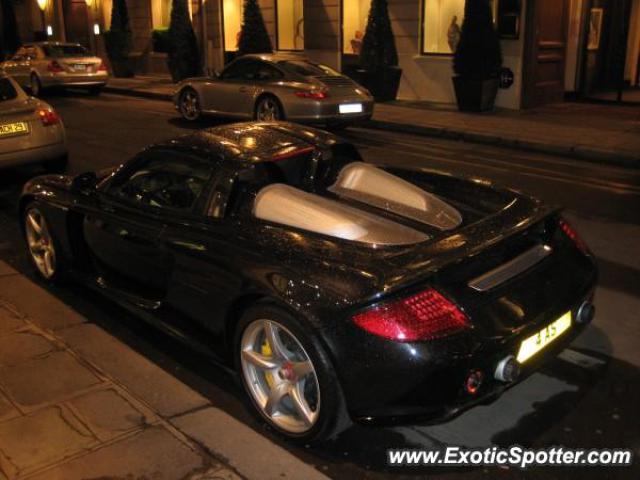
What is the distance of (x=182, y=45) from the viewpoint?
21391mm

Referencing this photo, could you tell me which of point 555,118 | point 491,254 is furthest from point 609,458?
point 555,118

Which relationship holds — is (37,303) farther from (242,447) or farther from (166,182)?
(242,447)

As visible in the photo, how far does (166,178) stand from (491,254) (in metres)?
2.09

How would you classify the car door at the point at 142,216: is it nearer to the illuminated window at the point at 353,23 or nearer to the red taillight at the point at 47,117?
the red taillight at the point at 47,117

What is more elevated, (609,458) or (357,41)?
(357,41)

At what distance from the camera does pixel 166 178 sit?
4406 millimetres

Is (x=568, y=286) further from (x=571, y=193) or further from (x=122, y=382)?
(x=571, y=193)

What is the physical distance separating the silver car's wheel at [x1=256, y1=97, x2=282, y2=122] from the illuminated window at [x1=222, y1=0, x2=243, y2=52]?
34.6 ft

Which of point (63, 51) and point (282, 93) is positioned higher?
point (63, 51)

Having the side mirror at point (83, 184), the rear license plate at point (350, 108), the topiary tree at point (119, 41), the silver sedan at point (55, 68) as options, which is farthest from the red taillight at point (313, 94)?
the topiary tree at point (119, 41)

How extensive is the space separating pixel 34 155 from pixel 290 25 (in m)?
13.0

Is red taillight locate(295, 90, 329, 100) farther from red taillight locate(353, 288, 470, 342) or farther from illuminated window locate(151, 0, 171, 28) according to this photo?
illuminated window locate(151, 0, 171, 28)

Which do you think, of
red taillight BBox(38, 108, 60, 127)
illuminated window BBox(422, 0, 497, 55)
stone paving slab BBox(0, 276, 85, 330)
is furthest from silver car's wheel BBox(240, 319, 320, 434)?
illuminated window BBox(422, 0, 497, 55)

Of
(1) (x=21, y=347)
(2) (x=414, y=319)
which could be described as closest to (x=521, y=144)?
(1) (x=21, y=347)
